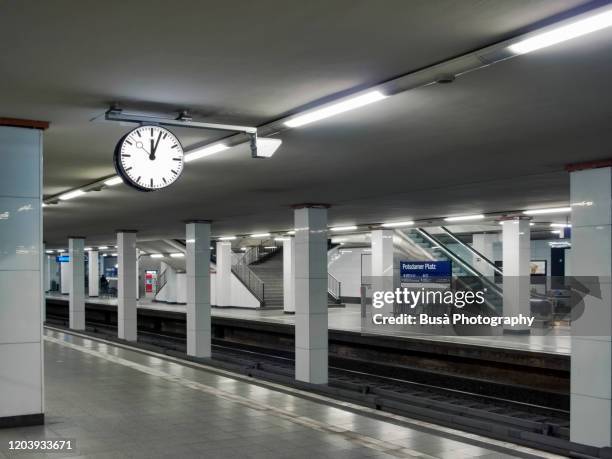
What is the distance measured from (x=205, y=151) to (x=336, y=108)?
2.45 metres

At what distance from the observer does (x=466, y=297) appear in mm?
20766

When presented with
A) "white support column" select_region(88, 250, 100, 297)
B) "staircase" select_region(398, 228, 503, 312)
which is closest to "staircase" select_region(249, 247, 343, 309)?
"staircase" select_region(398, 228, 503, 312)

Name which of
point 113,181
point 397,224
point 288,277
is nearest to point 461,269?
point 397,224

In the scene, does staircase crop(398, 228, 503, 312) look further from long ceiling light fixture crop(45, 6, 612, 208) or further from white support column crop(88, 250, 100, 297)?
white support column crop(88, 250, 100, 297)

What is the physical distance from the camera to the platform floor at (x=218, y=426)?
636 centimetres

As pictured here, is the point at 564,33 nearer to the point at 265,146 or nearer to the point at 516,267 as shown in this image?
the point at 265,146

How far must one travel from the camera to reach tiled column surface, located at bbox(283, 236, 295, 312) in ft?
88.1

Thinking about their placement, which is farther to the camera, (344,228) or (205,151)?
(344,228)

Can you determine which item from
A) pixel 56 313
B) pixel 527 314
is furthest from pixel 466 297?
pixel 56 313

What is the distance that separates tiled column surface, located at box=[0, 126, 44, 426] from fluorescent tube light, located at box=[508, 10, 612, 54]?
194 inches

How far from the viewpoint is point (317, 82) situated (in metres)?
5.15

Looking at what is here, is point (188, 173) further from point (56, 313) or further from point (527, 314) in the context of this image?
point (56, 313)

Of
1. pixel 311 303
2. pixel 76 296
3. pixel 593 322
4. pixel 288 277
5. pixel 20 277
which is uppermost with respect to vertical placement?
pixel 20 277

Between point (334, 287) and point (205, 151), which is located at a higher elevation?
point (205, 151)
